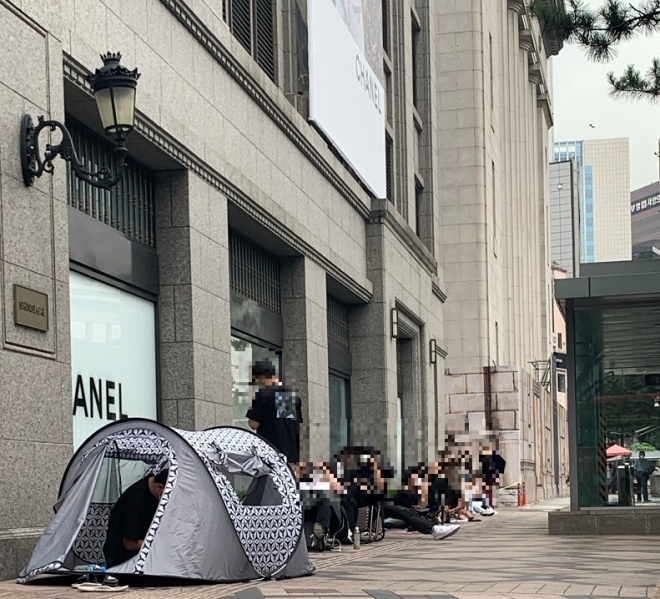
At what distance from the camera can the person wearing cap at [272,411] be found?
1359 centimetres

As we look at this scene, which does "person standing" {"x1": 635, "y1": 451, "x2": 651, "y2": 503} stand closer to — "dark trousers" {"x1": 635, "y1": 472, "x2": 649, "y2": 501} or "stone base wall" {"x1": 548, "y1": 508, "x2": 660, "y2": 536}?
"dark trousers" {"x1": 635, "y1": 472, "x2": 649, "y2": 501}

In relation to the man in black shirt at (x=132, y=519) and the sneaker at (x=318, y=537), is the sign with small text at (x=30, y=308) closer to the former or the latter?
the man in black shirt at (x=132, y=519)

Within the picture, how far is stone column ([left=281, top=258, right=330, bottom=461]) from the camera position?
19844mm

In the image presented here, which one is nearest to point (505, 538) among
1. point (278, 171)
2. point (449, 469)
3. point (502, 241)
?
point (449, 469)

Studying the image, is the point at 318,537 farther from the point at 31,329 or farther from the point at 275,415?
the point at 31,329

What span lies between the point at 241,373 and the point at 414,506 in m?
4.41

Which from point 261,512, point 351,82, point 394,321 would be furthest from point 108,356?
point 394,321

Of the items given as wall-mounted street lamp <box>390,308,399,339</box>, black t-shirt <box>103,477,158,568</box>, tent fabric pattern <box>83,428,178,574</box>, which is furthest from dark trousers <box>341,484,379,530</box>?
wall-mounted street lamp <box>390,308,399,339</box>

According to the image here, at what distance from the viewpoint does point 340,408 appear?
2467 cm

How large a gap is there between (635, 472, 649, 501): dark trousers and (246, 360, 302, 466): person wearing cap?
6.56m

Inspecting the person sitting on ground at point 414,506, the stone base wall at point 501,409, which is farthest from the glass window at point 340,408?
the stone base wall at point 501,409

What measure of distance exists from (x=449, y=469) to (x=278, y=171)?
5.89 meters

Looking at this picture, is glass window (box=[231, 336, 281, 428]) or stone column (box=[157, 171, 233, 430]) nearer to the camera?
stone column (box=[157, 171, 233, 430])

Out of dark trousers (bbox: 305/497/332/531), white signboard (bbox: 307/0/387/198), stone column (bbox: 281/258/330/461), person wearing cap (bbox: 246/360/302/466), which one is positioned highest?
white signboard (bbox: 307/0/387/198)
